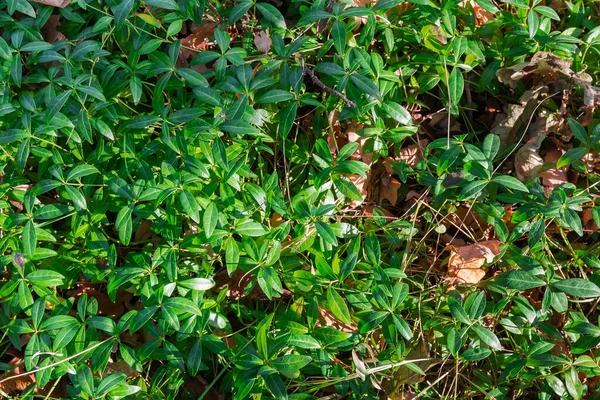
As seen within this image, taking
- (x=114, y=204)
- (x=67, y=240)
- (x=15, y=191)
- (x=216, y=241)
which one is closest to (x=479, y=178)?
(x=216, y=241)

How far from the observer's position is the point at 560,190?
202cm

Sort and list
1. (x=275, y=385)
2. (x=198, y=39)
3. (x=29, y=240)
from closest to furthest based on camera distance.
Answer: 1. (x=275, y=385)
2. (x=29, y=240)
3. (x=198, y=39)

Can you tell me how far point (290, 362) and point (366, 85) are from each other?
34.2 inches

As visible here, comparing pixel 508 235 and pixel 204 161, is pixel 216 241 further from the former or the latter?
pixel 508 235

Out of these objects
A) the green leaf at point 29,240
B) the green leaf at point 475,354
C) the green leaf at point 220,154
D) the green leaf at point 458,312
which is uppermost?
the green leaf at point 220,154

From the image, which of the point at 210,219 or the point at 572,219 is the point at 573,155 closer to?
the point at 572,219

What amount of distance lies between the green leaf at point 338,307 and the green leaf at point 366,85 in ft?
2.04

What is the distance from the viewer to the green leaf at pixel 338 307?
199 cm

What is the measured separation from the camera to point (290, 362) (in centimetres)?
191

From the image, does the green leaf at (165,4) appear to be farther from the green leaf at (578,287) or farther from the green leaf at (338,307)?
the green leaf at (578,287)

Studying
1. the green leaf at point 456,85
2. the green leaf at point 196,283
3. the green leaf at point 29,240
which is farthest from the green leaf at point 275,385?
the green leaf at point 456,85

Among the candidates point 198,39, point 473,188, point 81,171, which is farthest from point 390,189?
point 81,171

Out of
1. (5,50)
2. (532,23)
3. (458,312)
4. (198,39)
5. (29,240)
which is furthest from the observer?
(198,39)

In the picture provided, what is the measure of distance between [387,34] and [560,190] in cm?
78
